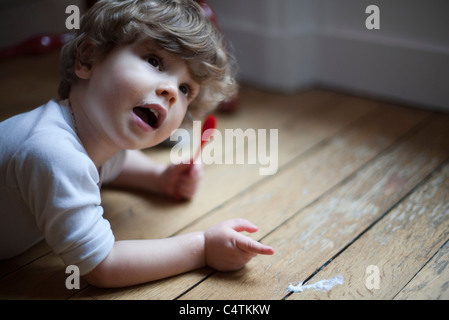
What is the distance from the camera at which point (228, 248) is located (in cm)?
75

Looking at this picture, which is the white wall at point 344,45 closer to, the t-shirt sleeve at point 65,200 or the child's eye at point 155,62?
the child's eye at point 155,62

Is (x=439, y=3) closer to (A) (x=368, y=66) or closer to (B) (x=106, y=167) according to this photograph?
(A) (x=368, y=66)

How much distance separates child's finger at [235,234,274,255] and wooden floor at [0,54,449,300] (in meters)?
0.04

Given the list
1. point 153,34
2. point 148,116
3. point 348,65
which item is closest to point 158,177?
point 148,116

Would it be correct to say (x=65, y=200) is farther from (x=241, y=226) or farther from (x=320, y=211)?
(x=320, y=211)

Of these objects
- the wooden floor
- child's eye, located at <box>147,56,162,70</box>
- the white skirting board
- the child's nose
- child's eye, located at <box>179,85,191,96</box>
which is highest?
child's eye, located at <box>147,56,162,70</box>

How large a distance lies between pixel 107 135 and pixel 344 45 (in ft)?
2.71

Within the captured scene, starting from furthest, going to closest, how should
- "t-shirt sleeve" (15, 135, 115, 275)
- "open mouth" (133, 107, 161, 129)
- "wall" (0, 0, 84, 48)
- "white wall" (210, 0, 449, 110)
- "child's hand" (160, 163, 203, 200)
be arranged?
"wall" (0, 0, 84, 48) < "white wall" (210, 0, 449, 110) < "child's hand" (160, 163, 203, 200) < "open mouth" (133, 107, 161, 129) < "t-shirt sleeve" (15, 135, 115, 275)

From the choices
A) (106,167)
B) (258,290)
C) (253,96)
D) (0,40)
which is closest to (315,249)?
(258,290)

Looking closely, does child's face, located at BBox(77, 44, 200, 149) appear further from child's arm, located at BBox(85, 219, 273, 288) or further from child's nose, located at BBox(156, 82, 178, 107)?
child's arm, located at BBox(85, 219, 273, 288)

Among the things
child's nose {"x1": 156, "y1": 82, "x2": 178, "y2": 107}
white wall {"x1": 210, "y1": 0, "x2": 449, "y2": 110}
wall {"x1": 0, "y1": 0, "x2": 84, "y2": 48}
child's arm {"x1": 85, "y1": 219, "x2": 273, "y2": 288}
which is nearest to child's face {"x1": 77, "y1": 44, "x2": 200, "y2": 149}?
child's nose {"x1": 156, "y1": 82, "x2": 178, "y2": 107}

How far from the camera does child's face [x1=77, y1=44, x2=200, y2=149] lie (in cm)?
73

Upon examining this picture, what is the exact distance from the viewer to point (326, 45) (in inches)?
55.7

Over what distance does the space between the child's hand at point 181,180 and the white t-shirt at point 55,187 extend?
0.24 metres
